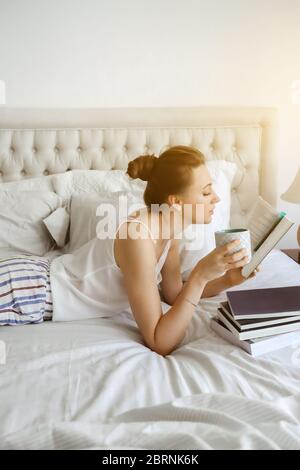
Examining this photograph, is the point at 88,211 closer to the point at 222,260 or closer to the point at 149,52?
the point at 222,260

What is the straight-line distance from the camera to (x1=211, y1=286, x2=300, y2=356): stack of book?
1153mm

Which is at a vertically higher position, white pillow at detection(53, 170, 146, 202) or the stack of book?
white pillow at detection(53, 170, 146, 202)

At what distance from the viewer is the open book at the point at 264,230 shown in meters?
1.15

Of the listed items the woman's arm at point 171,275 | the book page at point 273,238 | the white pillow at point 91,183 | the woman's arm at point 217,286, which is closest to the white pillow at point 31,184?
the white pillow at point 91,183

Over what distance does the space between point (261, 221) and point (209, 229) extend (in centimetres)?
72

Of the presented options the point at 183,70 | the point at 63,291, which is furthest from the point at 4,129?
the point at 63,291

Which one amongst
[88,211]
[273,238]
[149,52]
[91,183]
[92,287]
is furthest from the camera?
[149,52]

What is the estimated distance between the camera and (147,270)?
124 cm

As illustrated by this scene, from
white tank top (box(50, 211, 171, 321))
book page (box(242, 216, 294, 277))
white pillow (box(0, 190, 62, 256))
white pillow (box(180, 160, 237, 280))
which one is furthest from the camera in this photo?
white pillow (box(0, 190, 62, 256))

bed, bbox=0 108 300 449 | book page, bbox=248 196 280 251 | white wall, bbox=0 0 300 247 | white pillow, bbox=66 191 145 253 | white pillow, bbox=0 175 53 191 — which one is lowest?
bed, bbox=0 108 300 449

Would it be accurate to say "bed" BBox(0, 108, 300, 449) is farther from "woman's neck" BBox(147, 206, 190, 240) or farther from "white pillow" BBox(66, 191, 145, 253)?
"woman's neck" BBox(147, 206, 190, 240)

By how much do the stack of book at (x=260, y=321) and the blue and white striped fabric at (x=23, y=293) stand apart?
0.58 metres

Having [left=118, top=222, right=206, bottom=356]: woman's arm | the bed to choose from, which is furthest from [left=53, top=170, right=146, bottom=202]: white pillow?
[left=118, top=222, right=206, bottom=356]: woman's arm


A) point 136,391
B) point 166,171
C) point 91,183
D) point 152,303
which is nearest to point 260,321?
point 152,303
